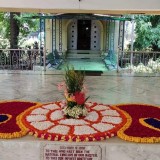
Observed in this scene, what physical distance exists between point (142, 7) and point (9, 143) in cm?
473

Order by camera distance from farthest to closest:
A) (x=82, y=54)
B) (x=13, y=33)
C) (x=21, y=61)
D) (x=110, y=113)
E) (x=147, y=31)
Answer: (x=82, y=54), (x=147, y=31), (x=13, y=33), (x=21, y=61), (x=110, y=113)

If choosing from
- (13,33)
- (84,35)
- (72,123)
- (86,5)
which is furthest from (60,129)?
(84,35)

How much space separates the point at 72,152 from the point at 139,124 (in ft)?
3.63

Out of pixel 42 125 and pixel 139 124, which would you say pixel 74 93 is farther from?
pixel 139 124

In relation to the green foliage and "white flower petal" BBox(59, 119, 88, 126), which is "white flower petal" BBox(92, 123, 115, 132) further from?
the green foliage

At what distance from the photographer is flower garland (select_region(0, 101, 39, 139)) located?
3826 millimetres

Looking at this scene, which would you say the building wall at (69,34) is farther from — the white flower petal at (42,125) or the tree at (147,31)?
the white flower petal at (42,125)

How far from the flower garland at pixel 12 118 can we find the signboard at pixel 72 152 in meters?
0.43

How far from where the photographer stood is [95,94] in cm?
618

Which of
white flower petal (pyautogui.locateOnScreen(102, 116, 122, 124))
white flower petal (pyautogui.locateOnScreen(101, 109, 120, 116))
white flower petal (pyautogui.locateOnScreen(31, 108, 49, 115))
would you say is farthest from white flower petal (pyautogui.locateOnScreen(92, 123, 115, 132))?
white flower petal (pyautogui.locateOnScreen(31, 108, 49, 115))

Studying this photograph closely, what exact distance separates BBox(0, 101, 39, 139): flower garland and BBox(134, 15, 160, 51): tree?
10522 mm

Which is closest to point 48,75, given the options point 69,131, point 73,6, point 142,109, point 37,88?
point 37,88

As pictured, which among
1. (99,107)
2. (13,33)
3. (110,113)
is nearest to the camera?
(110,113)

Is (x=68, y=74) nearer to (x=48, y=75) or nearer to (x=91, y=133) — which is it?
(x=91, y=133)
